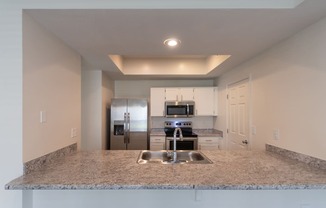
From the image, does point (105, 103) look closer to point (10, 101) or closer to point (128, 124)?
point (128, 124)

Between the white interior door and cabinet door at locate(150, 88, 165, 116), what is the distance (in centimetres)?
146

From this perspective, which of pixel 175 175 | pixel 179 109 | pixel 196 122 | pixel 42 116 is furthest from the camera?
pixel 196 122

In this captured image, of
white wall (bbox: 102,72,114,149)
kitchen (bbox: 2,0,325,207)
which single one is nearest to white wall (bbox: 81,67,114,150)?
white wall (bbox: 102,72,114,149)

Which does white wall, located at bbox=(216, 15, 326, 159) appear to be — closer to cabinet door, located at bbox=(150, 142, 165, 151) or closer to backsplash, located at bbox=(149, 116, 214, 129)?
cabinet door, located at bbox=(150, 142, 165, 151)

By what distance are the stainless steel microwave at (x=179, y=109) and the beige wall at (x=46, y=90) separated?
2.26 m

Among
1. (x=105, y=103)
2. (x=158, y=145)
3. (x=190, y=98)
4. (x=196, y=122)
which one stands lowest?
(x=158, y=145)

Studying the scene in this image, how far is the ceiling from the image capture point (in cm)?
154

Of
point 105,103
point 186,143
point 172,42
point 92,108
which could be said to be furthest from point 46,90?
point 186,143

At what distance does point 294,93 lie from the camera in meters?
1.97

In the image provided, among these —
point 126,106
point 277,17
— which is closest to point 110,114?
point 126,106

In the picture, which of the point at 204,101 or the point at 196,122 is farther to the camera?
the point at 196,122

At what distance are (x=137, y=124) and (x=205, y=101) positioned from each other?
1609 millimetres

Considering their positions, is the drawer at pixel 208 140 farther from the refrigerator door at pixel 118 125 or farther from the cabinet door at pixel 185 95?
the refrigerator door at pixel 118 125

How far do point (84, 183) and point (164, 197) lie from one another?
27.6 inches
